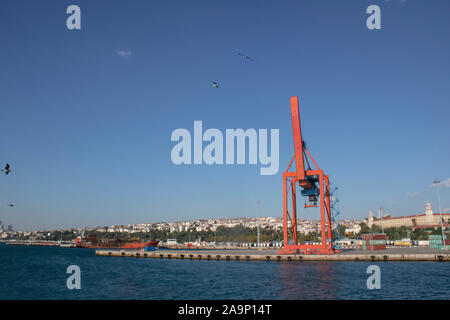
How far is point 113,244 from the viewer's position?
143 metres

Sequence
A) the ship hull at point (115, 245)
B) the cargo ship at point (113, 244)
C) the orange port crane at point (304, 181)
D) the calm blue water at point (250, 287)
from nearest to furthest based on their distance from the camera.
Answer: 1. the calm blue water at point (250, 287)
2. the orange port crane at point (304, 181)
3. the ship hull at point (115, 245)
4. the cargo ship at point (113, 244)

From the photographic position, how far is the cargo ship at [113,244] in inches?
5074

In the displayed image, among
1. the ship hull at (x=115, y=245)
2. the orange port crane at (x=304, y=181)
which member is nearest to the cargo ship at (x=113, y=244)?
the ship hull at (x=115, y=245)

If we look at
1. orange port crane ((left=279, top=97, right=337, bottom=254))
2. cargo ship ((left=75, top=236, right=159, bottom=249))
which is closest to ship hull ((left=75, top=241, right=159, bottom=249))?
cargo ship ((left=75, top=236, right=159, bottom=249))

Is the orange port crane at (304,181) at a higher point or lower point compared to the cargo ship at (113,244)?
higher

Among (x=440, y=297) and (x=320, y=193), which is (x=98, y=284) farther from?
(x=320, y=193)

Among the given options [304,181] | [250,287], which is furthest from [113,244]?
[250,287]

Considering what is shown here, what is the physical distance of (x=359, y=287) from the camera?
28625 millimetres

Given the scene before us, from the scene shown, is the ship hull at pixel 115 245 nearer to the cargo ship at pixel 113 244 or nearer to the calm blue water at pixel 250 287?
the cargo ship at pixel 113 244

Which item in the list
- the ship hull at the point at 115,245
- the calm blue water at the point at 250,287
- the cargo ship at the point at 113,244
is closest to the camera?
the calm blue water at the point at 250,287

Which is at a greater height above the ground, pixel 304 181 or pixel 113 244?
pixel 304 181

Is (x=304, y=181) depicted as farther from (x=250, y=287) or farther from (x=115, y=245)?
(x=115, y=245)
